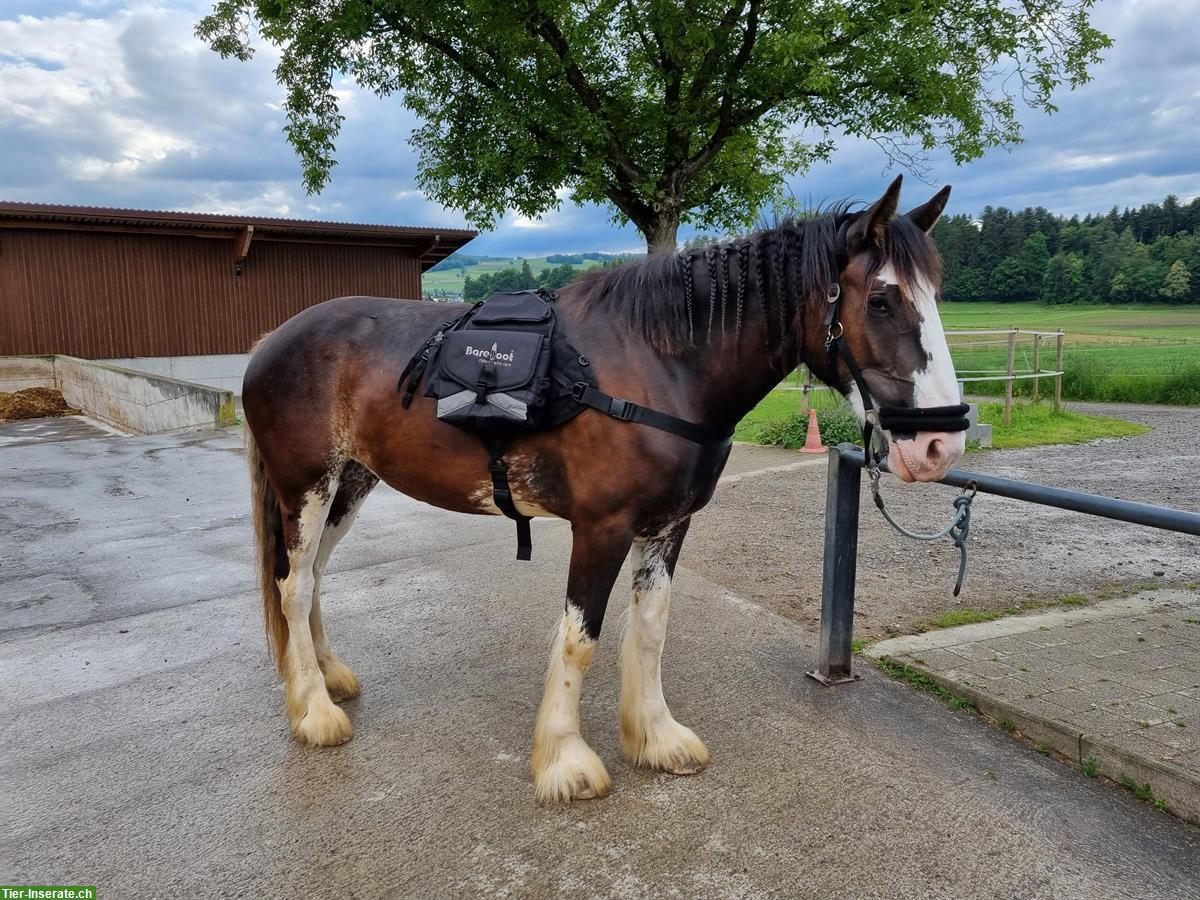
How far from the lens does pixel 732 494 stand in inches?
295

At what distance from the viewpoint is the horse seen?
7.03ft

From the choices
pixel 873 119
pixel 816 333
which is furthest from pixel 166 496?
pixel 873 119

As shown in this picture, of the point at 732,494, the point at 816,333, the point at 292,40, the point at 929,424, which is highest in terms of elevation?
the point at 292,40

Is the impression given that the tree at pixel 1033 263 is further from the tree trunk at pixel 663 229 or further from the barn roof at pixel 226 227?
the tree trunk at pixel 663 229

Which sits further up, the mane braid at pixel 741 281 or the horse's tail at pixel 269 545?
the mane braid at pixel 741 281

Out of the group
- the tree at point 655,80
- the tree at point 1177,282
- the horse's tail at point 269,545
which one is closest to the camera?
the horse's tail at point 269,545

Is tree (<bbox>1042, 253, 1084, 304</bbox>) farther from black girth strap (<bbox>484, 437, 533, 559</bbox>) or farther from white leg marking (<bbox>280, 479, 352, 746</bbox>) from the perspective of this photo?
white leg marking (<bbox>280, 479, 352, 746</bbox>)

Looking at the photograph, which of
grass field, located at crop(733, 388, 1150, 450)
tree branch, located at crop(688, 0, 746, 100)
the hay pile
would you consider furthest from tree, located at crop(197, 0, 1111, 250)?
the hay pile

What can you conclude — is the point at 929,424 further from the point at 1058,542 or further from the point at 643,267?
the point at 1058,542

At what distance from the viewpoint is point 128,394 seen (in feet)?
43.3

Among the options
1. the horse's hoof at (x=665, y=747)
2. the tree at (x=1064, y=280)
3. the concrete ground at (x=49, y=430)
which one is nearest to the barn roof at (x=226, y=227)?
the concrete ground at (x=49, y=430)

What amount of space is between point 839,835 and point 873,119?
374 inches

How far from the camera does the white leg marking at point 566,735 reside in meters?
2.49

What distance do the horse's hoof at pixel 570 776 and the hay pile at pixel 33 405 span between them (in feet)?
54.8
